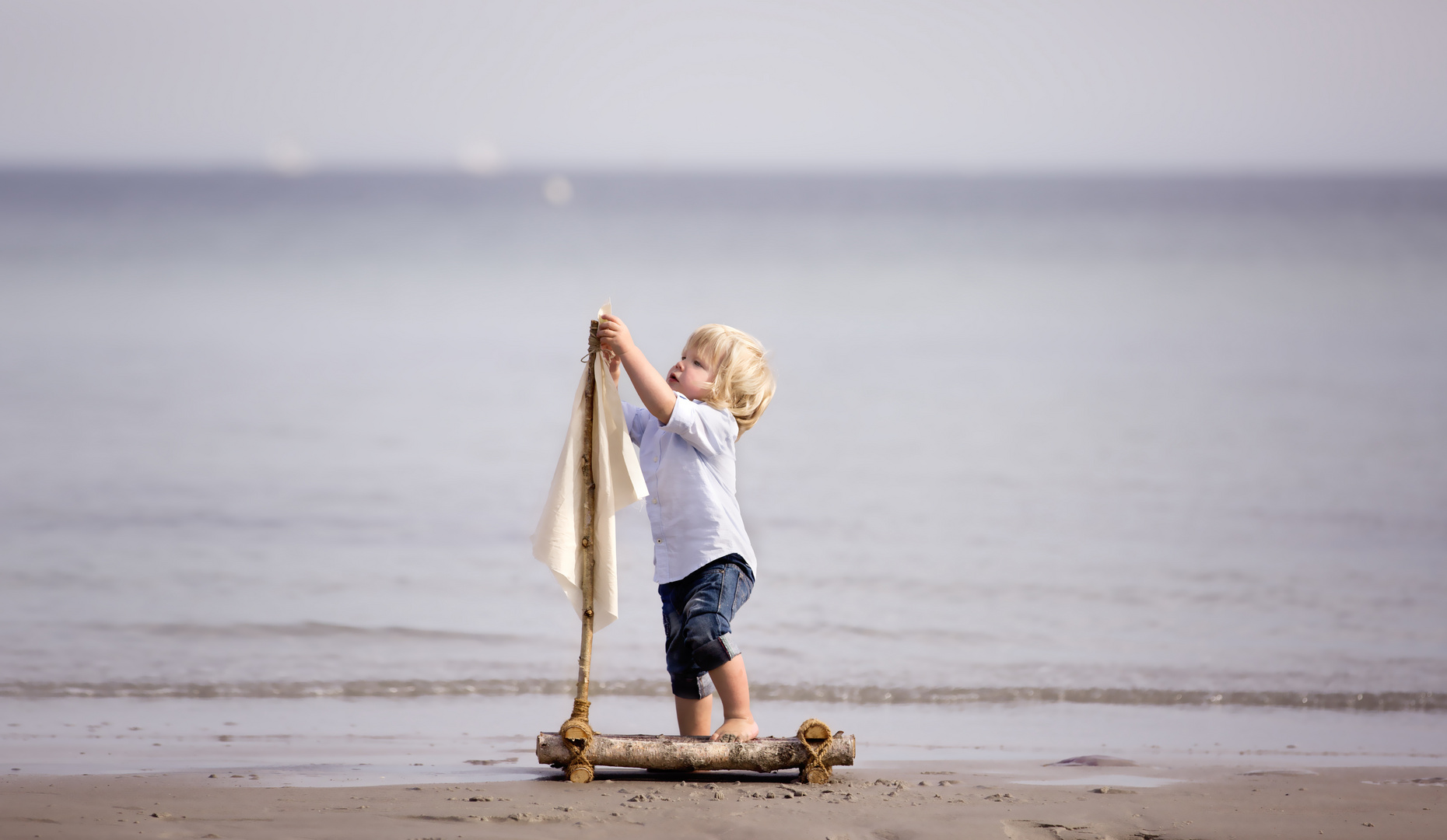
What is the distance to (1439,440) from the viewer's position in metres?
13.0

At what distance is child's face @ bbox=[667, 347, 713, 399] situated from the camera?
426 cm

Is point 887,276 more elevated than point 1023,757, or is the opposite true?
point 887,276

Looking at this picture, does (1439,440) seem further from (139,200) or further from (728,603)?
(139,200)

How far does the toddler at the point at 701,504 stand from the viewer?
4.03 metres

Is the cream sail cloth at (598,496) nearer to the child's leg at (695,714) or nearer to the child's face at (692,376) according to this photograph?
the child's face at (692,376)

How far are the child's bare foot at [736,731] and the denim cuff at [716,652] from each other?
20 centimetres

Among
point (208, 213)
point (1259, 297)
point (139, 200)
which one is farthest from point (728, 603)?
point (139, 200)

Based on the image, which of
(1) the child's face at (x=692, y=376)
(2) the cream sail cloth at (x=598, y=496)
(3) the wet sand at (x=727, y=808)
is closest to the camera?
(3) the wet sand at (x=727, y=808)

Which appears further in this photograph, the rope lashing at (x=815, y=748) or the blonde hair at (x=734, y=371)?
the blonde hair at (x=734, y=371)

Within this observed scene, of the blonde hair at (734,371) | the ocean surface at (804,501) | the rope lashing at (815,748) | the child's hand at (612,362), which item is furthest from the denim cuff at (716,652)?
the ocean surface at (804,501)

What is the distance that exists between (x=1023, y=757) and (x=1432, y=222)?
64232mm

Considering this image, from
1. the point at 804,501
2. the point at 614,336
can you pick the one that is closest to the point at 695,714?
the point at 614,336

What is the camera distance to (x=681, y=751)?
4.05m

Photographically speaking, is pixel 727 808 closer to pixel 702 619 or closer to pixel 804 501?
pixel 702 619
